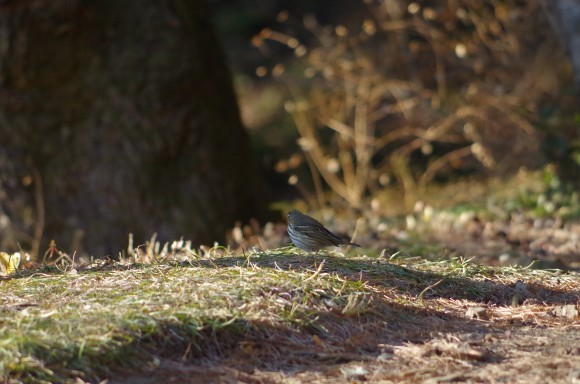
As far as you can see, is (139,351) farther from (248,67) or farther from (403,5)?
(248,67)

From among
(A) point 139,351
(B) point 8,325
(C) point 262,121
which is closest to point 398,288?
(A) point 139,351

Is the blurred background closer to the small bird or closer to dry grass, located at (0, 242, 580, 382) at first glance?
the small bird

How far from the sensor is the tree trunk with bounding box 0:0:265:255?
859 cm

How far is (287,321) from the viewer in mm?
3789

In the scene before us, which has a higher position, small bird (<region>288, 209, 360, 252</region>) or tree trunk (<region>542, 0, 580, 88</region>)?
tree trunk (<region>542, 0, 580, 88</region>)

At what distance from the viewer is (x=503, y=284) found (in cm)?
472

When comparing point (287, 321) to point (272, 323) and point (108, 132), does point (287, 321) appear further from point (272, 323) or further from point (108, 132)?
point (108, 132)

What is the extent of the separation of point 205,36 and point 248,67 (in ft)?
34.8

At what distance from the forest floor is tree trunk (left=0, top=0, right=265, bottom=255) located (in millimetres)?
3691

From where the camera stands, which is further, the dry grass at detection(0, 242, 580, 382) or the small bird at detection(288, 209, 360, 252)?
the small bird at detection(288, 209, 360, 252)

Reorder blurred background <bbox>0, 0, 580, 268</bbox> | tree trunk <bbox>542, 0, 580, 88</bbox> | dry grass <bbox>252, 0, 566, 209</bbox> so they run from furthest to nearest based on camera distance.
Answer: dry grass <bbox>252, 0, 566, 209</bbox>, blurred background <bbox>0, 0, 580, 268</bbox>, tree trunk <bbox>542, 0, 580, 88</bbox>

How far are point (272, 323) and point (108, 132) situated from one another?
5.32m

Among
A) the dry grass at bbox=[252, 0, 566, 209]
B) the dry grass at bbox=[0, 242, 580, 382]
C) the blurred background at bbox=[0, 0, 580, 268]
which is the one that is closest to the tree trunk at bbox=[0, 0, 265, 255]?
the blurred background at bbox=[0, 0, 580, 268]

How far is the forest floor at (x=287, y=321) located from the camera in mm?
3350
